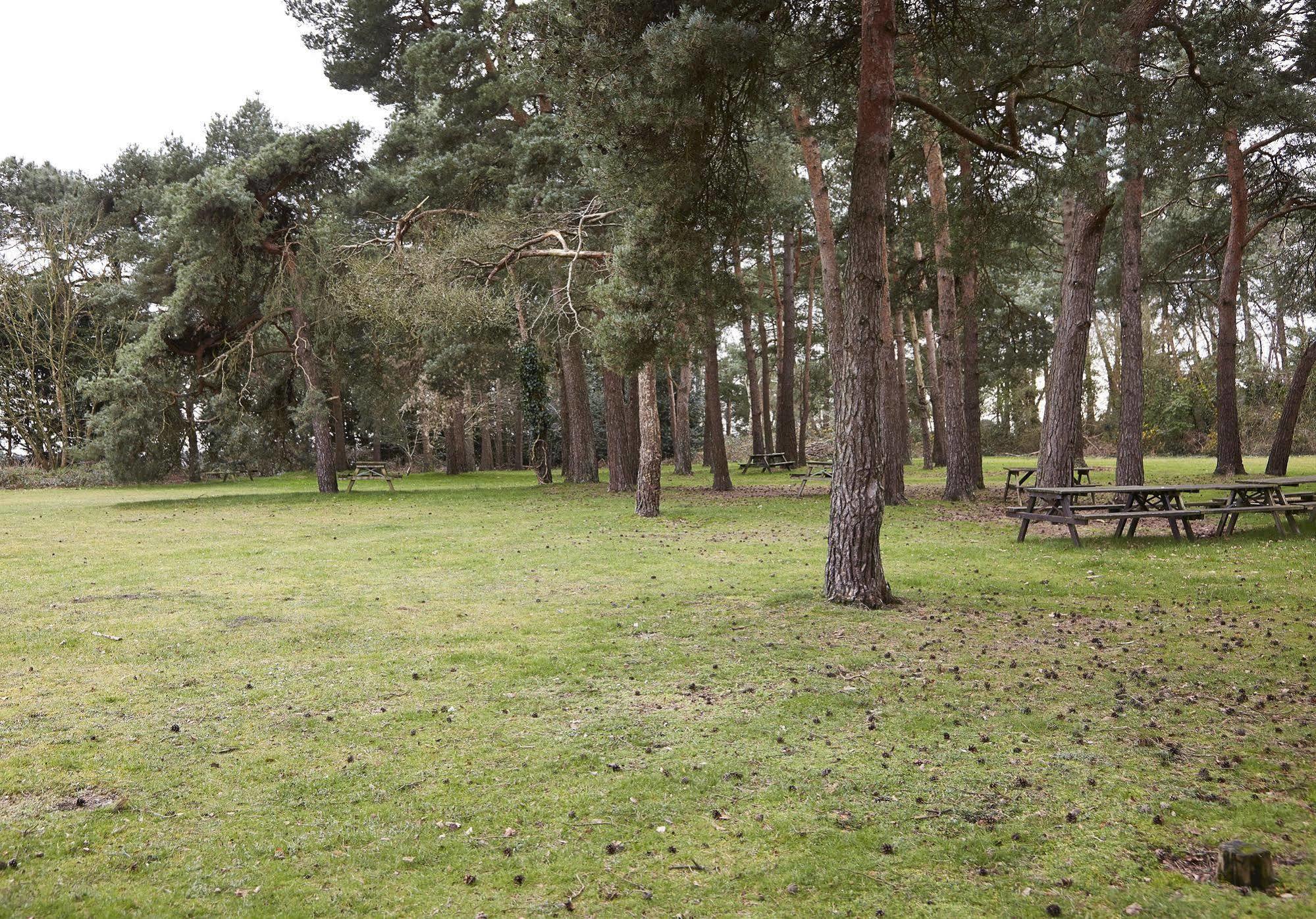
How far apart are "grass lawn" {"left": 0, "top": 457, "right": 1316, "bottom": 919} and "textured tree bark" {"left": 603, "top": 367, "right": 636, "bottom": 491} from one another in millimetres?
12830

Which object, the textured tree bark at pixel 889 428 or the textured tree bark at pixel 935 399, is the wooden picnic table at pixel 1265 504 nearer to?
the textured tree bark at pixel 889 428

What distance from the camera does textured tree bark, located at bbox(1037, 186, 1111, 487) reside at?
549 inches

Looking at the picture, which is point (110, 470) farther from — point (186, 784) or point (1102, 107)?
point (1102, 107)

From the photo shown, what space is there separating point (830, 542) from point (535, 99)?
17.2 m

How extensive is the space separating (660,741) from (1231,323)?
20.6 m

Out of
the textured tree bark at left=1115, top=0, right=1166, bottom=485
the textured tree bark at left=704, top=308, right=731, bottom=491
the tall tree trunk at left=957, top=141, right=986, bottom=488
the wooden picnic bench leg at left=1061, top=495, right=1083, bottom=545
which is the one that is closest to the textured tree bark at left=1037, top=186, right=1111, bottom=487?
the textured tree bark at left=1115, top=0, right=1166, bottom=485

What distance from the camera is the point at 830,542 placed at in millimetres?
8617

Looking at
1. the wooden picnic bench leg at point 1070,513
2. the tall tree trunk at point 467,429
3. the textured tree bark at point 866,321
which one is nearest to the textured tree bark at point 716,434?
the wooden picnic bench leg at point 1070,513

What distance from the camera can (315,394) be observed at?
2283cm

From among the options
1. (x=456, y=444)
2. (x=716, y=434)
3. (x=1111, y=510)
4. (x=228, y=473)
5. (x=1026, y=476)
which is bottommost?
(x=1111, y=510)

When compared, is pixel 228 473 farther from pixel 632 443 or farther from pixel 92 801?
pixel 92 801

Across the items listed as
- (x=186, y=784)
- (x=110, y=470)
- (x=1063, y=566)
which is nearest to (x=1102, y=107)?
(x=1063, y=566)

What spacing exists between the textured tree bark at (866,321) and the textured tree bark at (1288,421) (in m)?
15.6

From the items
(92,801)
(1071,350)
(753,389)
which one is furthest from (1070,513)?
(753,389)
